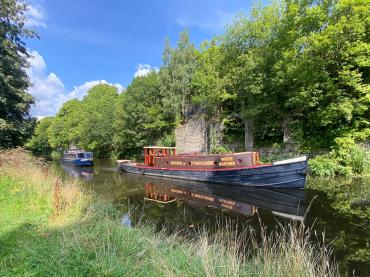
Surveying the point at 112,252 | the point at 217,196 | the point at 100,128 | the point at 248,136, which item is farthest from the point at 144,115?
the point at 112,252

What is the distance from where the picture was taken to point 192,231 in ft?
24.8

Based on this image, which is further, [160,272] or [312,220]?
[312,220]

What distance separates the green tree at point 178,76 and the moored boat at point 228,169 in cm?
685

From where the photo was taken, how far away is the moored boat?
1324cm

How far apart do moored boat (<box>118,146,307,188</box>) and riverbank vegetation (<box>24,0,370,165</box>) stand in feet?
9.41

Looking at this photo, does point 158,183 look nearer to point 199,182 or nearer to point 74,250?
point 199,182

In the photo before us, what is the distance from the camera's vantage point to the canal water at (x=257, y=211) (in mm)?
6339

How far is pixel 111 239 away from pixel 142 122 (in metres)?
24.5

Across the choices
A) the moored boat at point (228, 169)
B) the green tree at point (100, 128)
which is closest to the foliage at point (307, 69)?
the moored boat at point (228, 169)

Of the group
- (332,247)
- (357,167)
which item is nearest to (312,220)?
(332,247)

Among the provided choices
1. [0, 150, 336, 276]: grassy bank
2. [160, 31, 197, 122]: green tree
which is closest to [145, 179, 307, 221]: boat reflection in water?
[0, 150, 336, 276]: grassy bank

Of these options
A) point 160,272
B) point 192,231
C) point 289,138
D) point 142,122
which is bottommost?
point 192,231

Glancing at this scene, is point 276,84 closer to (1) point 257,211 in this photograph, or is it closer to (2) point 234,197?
(2) point 234,197

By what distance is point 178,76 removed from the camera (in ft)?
88.5
